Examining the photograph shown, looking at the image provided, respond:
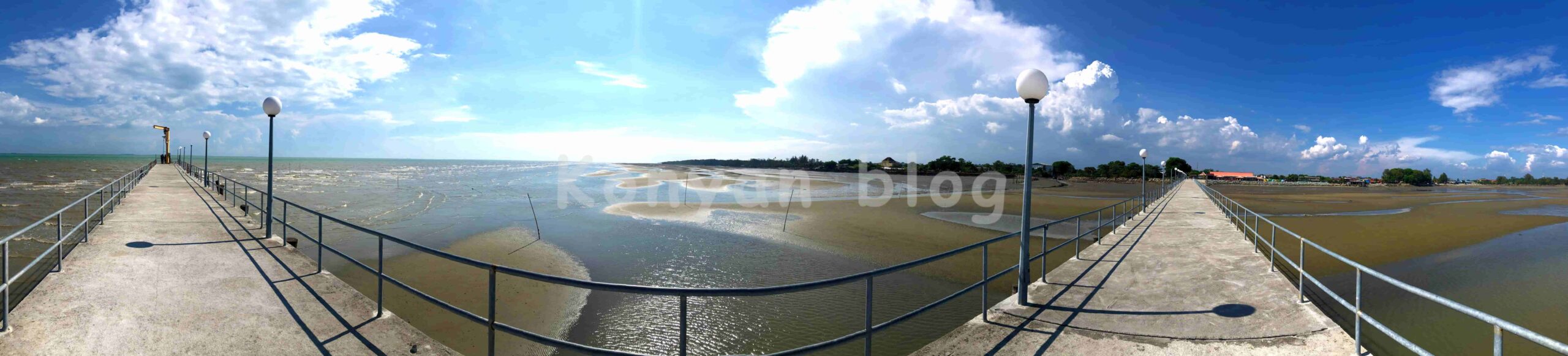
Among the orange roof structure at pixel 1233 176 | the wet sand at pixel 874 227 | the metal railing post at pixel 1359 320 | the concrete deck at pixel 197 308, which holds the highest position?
the orange roof structure at pixel 1233 176

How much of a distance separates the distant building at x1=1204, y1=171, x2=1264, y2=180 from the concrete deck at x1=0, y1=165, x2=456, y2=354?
135m

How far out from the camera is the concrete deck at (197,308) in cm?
442

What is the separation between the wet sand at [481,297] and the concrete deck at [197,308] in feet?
3.18

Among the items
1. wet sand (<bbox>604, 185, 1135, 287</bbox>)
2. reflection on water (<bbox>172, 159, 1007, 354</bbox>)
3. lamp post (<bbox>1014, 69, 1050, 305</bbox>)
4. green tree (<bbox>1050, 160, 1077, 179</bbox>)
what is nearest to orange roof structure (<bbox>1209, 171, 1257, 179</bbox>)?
green tree (<bbox>1050, 160, 1077, 179</bbox>)

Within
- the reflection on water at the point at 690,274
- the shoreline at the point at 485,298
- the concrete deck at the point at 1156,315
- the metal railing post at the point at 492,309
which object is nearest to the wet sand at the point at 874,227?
the reflection on water at the point at 690,274

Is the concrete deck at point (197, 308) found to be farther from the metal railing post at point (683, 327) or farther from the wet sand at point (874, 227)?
the wet sand at point (874, 227)

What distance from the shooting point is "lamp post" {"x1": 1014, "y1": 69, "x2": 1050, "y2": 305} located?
573 centimetres

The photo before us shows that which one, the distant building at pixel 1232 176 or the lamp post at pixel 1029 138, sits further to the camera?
the distant building at pixel 1232 176

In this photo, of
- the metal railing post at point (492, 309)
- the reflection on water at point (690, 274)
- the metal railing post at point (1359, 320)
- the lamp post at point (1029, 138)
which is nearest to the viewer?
the metal railing post at point (492, 309)

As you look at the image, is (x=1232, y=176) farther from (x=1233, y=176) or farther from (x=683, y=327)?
(x=683, y=327)

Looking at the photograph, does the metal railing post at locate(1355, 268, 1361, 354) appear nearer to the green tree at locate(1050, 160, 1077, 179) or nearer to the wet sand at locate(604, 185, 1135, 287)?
the wet sand at locate(604, 185, 1135, 287)

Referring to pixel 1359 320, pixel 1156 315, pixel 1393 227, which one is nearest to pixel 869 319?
pixel 1156 315

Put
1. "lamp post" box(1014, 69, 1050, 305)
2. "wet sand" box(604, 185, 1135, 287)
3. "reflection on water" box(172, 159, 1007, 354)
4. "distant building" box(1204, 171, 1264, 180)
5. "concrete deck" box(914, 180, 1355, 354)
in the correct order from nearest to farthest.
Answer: "concrete deck" box(914, 180, 1355, 354) < "lamp post" box(1014, 69, 1050, 305) < "reflection on water" box(172, 159, 1007, 354) < "wet sand" box(604, 185, 1135, 287) < "distant building" box(1204, 171, 1264, 180)

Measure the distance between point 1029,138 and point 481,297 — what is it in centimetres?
767
